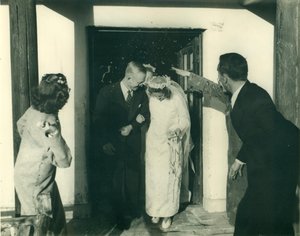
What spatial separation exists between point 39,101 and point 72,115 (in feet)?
5.92

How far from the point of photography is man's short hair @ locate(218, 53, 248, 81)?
4332 mm

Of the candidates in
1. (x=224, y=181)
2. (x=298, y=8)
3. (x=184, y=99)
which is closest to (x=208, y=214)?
(x=224, y=181)

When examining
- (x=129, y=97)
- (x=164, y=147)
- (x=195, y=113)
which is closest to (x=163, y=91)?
(x=129, y=97)

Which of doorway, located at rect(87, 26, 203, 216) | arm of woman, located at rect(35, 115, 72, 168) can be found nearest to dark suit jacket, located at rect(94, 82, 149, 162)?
doorway, located at rect(87, 26, 203, 216)

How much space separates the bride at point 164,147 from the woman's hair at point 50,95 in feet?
5.07

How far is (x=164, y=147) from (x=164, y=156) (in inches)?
4.6

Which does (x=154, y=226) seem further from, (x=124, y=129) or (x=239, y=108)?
(x=239, y=108)

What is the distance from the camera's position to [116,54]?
5633 millimetres

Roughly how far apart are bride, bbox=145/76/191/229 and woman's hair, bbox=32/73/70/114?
1.55 metres

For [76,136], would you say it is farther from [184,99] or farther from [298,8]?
[298,8]

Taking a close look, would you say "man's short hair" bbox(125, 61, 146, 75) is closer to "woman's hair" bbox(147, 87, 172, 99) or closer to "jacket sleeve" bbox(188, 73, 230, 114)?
"woman's hair" bbox(147, 87, 172, 99)

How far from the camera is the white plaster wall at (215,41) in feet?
17.6

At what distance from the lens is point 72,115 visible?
5.33 metres

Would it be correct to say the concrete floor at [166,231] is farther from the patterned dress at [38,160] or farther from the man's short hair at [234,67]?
the man's short hair at [234,67]
